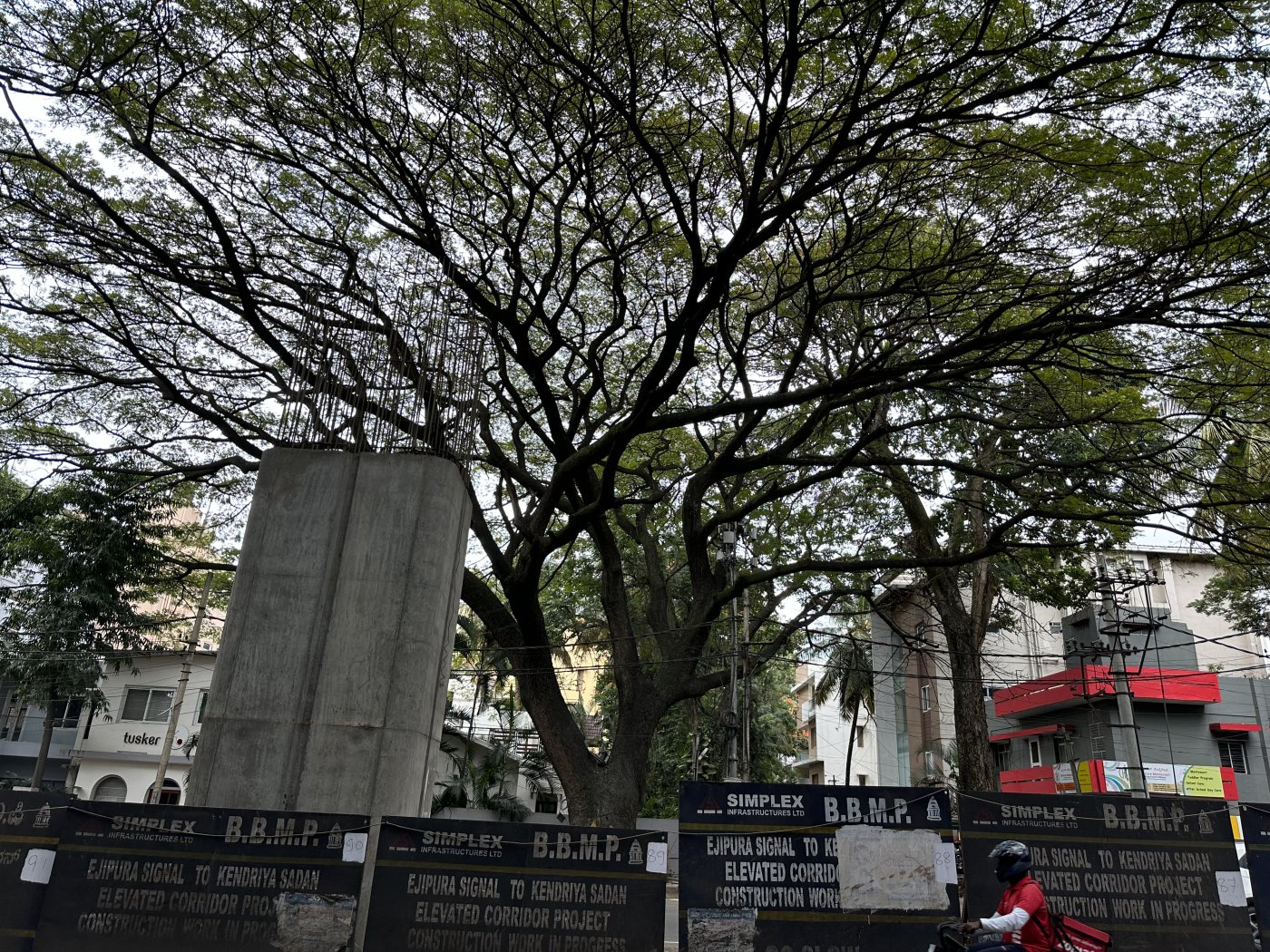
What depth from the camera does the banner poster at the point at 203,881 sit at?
6.63 metres

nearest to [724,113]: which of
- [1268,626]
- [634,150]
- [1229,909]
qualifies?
[634,150]

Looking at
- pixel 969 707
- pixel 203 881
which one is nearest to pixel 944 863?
pixel 203 881

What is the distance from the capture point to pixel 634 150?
11430mm

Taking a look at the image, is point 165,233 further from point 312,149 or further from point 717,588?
point 717,588

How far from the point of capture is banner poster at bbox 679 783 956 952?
6.80m

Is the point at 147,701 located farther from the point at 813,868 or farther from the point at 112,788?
the point at 813,868

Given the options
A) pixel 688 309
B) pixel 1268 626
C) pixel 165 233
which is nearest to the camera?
pixel 688 309

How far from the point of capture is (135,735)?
31.6 meters

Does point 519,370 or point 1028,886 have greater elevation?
point 519,370

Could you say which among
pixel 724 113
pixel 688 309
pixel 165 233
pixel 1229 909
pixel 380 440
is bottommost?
pixel 1229 909

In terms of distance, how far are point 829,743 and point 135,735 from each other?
40286 millimetres

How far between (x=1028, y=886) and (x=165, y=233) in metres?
12.8

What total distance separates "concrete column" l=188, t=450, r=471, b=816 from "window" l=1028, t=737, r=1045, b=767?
1102 inches

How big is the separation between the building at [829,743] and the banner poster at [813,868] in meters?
40.2
